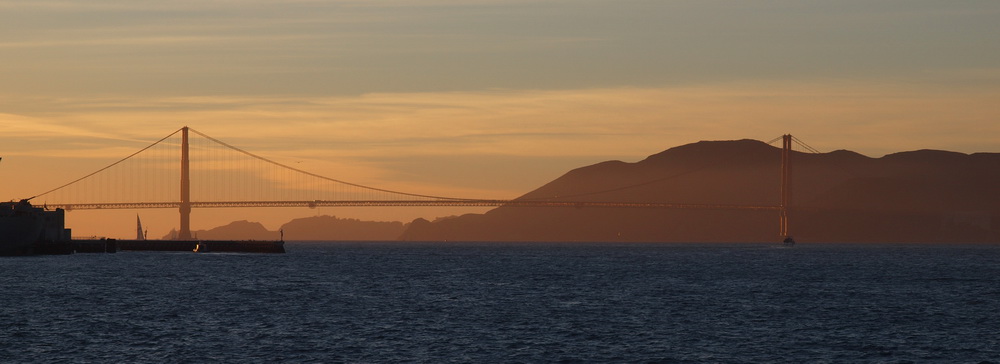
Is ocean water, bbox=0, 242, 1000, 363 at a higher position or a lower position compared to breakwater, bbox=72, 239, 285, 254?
lower

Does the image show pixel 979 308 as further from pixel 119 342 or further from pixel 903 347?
pixel 119 342

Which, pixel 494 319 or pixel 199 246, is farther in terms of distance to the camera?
pixel 199 246

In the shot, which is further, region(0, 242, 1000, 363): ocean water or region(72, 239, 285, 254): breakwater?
region(72, 239, 285, 254): breakwater

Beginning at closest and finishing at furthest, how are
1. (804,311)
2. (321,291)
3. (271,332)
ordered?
(271,332) → (804,311) → (321,291)

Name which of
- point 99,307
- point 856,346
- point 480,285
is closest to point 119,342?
point 99,307

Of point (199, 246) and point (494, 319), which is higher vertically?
point (199, 246)

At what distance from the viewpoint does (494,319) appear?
6575 cm

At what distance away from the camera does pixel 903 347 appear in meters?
54.2

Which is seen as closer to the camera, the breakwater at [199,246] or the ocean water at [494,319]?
the ocean water at [494,319]

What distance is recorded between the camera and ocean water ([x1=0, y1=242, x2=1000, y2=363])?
51875mm

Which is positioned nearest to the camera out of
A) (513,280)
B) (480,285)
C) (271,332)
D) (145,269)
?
(271,332)

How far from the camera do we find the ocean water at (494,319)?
170ft

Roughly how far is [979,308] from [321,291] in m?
39.5

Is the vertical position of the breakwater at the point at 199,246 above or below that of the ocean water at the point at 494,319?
above
